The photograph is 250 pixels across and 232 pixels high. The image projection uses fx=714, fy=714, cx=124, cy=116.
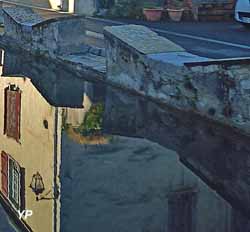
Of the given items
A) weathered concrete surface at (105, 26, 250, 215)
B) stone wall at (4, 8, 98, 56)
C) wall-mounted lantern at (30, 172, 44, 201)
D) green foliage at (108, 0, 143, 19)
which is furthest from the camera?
green foliage at (108, 0, 143, 19)

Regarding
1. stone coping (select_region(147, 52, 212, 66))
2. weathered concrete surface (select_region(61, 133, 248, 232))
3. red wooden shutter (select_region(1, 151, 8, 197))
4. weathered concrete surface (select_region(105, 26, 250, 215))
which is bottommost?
red wooden shutter (select_region(1, 151, 8, 197))

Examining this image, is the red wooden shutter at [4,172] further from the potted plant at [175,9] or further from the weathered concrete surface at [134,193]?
the potted plant at [175,9]

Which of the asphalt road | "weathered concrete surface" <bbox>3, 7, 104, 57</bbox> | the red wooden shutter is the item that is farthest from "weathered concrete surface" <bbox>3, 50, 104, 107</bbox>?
the red wooden shutter

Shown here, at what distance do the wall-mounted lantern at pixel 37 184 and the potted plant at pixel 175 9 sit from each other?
1296 centimetres

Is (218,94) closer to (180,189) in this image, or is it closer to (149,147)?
(149,147)

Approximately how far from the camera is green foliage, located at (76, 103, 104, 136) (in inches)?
308

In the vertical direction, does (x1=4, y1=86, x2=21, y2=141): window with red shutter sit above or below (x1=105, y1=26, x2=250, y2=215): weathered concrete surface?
below

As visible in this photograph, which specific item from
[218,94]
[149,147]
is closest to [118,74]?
[218,94]

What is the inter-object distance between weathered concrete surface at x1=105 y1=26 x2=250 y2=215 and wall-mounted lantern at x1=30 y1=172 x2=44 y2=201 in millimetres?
1402

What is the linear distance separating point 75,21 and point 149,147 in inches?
226

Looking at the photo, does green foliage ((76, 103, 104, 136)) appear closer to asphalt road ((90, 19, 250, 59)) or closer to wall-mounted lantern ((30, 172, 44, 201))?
wall-mounted lantern ((30, 172, 44, 201))

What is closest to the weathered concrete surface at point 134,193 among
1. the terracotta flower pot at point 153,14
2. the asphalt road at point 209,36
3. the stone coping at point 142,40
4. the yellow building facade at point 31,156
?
the yellow building facade at point 31,156

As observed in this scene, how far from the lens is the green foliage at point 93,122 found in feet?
25.7

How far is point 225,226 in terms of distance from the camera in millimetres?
5383
